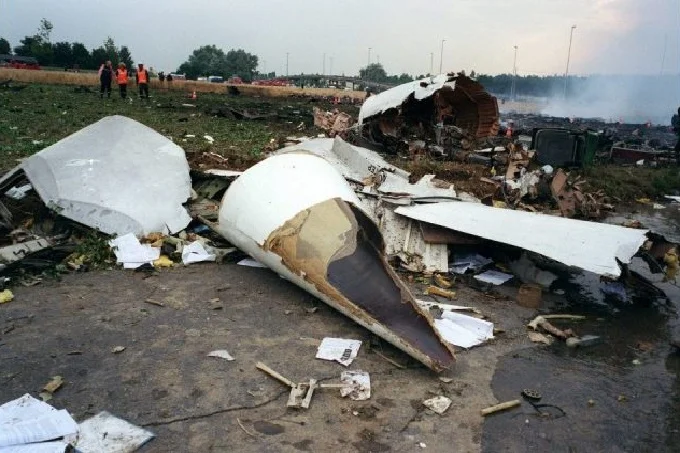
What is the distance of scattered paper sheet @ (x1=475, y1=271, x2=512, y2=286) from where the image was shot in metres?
5.58

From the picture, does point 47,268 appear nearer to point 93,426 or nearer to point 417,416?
point 93,426

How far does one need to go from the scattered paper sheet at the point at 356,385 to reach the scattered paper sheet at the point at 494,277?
8.28 ft

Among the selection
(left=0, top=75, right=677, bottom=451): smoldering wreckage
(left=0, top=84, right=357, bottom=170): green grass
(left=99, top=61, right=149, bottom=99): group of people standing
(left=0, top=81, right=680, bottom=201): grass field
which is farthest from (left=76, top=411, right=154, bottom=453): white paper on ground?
(left=99, top=61, right=149, bottom=99): group of people standing

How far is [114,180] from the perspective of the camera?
6109 millimetres

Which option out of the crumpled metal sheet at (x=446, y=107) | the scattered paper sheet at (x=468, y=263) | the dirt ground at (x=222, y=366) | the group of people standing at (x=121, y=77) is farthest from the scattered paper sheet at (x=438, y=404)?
the group of people standing at (x=121, y=77)

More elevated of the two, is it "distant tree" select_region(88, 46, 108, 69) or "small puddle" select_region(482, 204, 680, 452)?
"distant tree" select_region(88, 46, 108, 69)

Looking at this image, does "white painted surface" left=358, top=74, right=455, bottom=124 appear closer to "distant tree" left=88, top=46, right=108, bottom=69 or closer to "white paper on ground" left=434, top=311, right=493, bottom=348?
"white paper on ground" left=434, top=311, right=493, bottom=348

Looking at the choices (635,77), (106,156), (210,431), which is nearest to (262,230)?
(210,431)

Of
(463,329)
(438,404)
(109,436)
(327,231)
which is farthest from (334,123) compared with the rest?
(109,436)

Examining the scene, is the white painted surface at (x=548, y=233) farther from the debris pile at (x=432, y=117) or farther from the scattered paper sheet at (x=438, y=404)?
the debris pile at (x=432, y=117)

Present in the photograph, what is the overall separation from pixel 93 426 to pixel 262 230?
2274 millimetres

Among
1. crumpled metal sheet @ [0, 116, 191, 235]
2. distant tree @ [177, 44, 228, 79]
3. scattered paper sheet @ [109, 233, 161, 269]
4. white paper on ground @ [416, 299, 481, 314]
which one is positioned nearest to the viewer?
white paper on ground @ [416, 299, 481, 314]

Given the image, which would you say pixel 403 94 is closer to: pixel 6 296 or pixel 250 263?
pixel 250 263

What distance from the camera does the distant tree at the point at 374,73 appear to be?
303 feet
